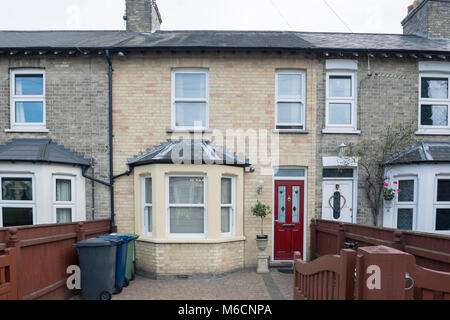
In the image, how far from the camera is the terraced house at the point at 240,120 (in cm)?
681

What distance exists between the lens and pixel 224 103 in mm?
7129

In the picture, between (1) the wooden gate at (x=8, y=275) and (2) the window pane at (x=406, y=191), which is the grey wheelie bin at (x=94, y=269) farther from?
(2) the window pane at (x=406, y=191)

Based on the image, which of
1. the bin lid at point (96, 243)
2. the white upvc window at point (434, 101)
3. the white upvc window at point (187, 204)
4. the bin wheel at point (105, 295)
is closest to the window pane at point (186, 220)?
the white upvc window at point (187, 204)

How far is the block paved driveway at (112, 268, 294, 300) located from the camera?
5160mm

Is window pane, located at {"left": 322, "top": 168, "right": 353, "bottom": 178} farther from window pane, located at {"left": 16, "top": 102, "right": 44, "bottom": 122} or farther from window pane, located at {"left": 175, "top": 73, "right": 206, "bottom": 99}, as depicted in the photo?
window pane, located at {"left": 16, "top": 102, "right": 44, "bottom": 122}

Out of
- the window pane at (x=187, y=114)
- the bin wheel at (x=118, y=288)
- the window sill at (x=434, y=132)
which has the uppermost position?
the window pane at (x=187, y=114)

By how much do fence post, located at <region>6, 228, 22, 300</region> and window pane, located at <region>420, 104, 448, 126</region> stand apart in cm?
1012

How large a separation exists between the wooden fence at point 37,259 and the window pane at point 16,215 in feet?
6.60

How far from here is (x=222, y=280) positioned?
609cm

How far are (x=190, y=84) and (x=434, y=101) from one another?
7.28m

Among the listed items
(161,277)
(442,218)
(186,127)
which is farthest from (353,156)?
(161,277)

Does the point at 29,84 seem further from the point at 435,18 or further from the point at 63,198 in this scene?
the point at 435,18

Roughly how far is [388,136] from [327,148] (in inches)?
67.3
